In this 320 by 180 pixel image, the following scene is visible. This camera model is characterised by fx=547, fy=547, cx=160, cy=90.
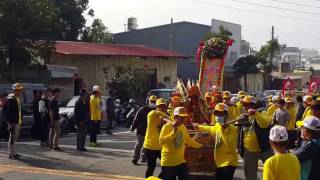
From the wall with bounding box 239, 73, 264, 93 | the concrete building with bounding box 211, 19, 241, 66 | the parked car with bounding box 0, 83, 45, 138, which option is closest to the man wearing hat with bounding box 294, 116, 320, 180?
the parked car with bounding box 0, 83, 45, 138

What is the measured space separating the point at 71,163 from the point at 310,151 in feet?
26.9

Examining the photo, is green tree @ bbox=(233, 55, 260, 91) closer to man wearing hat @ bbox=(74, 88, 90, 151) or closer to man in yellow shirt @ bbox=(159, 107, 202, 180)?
man wearing hat @ bbox=(74, 88, 90, 151)

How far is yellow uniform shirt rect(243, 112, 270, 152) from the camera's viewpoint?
848 cm

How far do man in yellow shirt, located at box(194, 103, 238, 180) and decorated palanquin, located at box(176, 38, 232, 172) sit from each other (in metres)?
1.50

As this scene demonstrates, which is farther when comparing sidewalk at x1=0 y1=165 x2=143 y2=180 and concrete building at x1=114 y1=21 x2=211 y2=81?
concrete building at x1=114 y1=21 x2=211 y2=81

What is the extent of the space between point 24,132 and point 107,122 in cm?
295

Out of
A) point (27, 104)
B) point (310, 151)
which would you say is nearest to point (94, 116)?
point (27, 104)

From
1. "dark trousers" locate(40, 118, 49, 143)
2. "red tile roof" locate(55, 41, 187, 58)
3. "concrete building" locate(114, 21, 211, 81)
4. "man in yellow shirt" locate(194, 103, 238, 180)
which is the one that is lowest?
"dark trousers" locate(40, 118, 49, 143)

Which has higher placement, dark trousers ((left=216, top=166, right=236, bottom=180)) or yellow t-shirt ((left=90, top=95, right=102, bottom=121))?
yellow t-shirt ((left=90, top=95, right=102, bottom=121))

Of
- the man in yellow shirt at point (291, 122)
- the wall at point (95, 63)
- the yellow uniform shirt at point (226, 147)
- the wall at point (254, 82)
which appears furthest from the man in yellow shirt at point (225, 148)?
the wall at point (254, 82)

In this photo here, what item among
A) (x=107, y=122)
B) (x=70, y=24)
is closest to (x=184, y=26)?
(x=70, y=24)

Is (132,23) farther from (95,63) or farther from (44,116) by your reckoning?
(44,116)

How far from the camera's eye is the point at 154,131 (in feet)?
32.1

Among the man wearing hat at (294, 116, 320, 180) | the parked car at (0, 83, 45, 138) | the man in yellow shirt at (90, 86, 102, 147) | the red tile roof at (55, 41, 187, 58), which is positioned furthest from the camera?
the red tile roof at (55, 41, 187, 58)
